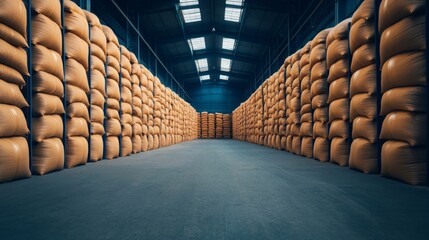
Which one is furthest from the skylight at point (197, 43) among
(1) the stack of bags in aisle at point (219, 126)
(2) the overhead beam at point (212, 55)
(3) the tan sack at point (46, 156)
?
(3) the tan sack at point (46, 156)

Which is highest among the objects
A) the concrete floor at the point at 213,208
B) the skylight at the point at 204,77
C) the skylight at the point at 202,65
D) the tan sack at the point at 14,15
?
the skylight at the point at 202,65

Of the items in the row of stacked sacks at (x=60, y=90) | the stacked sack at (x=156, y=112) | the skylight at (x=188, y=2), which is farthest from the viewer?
the skylight at (x=188, y=2)

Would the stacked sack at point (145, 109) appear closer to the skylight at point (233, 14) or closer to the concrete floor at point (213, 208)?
the concrete floor at point (213, 208)

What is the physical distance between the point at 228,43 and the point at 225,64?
4.19 meters

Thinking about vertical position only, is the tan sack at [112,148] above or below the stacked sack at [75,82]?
below

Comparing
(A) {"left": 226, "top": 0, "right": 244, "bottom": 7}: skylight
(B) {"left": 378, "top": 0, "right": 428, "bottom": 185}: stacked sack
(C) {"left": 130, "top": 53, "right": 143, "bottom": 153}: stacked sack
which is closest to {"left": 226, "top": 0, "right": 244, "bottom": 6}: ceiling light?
(A) {"left": 226, "top": 0, "right": 244, "bottom": 7}: skylight

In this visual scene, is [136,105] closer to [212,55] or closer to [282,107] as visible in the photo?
[282,107]

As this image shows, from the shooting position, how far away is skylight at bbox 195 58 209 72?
1743cm

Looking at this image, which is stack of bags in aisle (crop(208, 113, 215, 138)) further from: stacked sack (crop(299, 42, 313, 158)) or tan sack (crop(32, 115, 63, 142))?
tan sack (crop(32, 115, 63, 142))

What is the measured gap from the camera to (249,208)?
1541 millimetres

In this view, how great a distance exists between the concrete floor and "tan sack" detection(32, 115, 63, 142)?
0.54 m

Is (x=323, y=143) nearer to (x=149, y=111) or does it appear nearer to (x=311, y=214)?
(x=311, y=214)

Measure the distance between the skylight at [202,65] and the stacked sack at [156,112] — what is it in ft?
32.1

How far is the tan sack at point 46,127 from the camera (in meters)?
2.75
